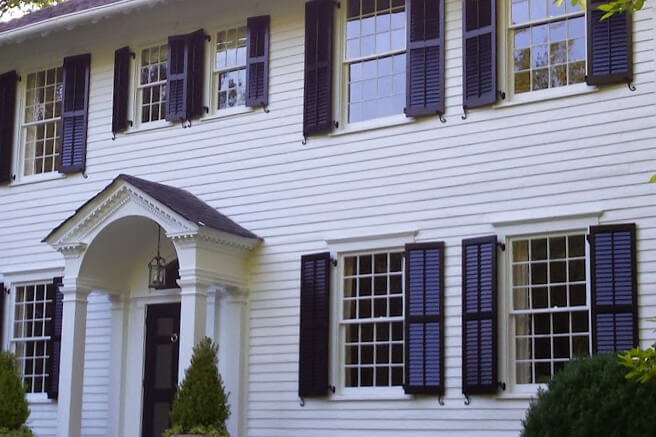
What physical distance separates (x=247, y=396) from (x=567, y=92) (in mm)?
5756

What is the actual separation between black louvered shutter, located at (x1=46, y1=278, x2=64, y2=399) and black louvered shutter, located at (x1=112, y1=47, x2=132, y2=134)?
8.24ft

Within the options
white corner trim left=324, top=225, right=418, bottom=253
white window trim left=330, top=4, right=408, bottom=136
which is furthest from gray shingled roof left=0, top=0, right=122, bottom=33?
white corner trim left=324, top=225, right=418, bottom=253

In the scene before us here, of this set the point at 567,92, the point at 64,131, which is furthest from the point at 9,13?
the point at 567,92

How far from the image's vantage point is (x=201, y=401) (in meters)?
14.1

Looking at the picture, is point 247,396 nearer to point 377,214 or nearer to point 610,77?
point 377,214

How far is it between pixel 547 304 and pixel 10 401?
7.56m

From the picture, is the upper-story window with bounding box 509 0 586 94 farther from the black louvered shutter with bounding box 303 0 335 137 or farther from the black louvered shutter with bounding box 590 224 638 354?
the black louvered shutter with bounding box 303 0 335 137

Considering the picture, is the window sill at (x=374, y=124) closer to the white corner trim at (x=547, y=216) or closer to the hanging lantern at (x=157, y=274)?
the white corner trim at (x=547, y=216)

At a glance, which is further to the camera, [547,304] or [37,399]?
[37,399]

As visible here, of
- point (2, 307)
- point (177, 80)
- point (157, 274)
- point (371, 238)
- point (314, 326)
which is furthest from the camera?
point (2, 307)

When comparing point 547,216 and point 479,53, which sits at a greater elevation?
point 479,53

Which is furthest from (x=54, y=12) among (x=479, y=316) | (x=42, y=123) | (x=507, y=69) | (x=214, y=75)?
(x=479, y=316)

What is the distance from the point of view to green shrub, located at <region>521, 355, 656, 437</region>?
11047 millimetres

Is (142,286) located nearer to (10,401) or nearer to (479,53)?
(10,401)
